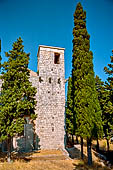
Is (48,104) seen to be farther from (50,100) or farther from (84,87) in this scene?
(84,87)

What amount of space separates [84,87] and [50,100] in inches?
246

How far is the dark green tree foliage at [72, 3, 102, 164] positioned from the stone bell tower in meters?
4.86

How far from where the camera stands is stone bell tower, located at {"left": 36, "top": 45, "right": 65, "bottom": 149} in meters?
16.0

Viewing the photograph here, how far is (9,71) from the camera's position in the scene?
37.1 feet

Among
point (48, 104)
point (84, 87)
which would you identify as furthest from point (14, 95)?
point (48, 104)

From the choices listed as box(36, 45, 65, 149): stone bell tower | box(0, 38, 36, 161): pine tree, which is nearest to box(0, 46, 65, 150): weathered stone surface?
box(36, 45, 65, 149): stone bell tower

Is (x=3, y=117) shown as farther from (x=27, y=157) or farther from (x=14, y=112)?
(x=27, y=157)

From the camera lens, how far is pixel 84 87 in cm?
1181

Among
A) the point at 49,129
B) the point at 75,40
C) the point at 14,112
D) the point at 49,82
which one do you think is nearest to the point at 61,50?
the point at 49,82

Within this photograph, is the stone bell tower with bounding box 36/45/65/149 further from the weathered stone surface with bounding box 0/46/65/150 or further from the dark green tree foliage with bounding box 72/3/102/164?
the dark green tree foliage with bounding box 72/3/102/164

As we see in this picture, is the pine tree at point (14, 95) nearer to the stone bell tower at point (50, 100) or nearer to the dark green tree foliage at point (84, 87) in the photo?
the dark green tree foliage at point (84, 87)

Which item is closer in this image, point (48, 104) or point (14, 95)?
point (14, 95)

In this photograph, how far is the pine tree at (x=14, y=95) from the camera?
1038cm

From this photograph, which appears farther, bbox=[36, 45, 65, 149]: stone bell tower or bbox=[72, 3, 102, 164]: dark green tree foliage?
bbox=[36, 45, 65, 149]: stone bell tower
